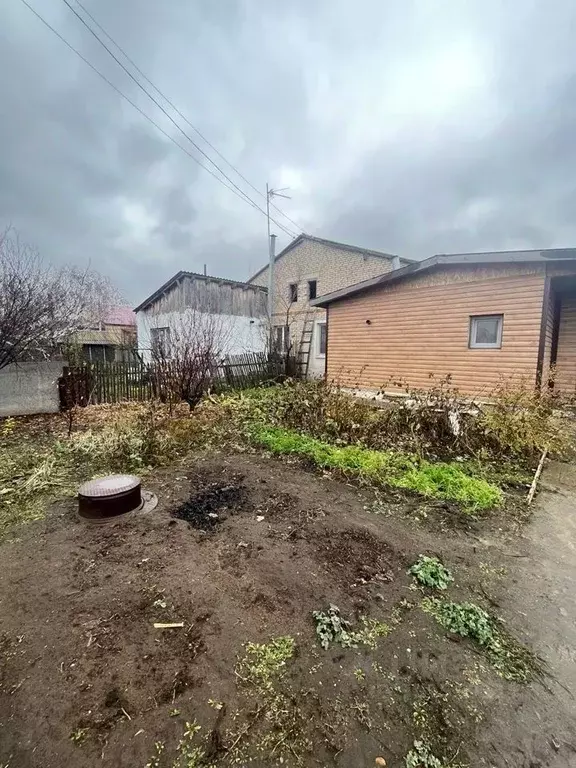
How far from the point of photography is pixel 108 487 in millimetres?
3107

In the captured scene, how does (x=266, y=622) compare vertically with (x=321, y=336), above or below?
below

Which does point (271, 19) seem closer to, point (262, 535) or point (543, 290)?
point (543, 290)

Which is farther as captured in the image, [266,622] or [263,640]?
[266,622]

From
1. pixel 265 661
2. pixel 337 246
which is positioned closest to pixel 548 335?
pixel 265 661

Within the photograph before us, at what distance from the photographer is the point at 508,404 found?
5195 mm

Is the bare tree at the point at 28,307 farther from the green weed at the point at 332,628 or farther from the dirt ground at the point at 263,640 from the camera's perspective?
the green weed at the point at 332,628

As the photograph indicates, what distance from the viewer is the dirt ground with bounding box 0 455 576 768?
1347 mm

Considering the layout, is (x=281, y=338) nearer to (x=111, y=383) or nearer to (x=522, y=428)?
(x=111, y=383)

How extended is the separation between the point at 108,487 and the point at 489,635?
3010mm

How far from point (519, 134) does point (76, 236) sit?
20997 millimetres

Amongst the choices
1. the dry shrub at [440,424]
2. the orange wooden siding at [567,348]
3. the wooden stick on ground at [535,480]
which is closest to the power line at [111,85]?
the dry shrub at [440,424]

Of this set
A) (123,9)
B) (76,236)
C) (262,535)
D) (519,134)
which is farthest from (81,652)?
(519,134)

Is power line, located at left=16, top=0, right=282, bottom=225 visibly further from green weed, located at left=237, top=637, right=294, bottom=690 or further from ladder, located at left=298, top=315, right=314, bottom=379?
green weed, located at left=237, top=637, right=294, bottom=690

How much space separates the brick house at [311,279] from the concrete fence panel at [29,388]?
8661 mm
